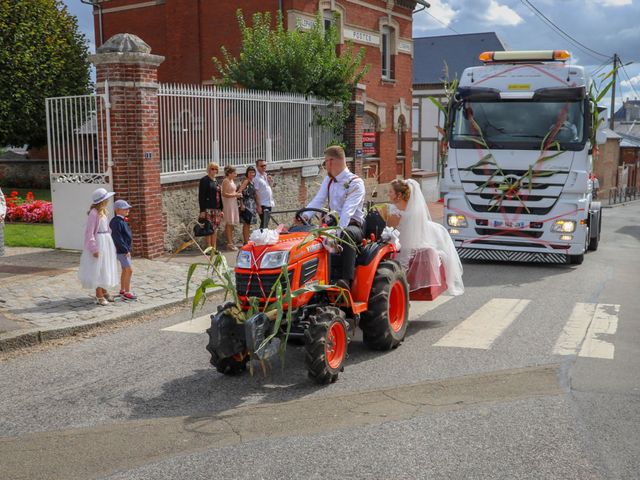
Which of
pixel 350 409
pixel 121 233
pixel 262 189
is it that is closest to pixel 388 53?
pixel 262 189

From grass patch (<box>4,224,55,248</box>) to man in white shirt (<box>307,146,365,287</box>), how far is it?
8.04m

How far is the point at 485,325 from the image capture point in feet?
27.1

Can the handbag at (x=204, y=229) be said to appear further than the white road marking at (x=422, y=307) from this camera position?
Yes

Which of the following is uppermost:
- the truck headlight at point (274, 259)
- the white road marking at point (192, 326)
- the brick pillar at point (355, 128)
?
the brick pillar at point (355, 128)

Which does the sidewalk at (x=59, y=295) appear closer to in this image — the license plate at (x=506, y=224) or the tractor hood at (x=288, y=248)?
the tractor hood at (x=288, y=248)

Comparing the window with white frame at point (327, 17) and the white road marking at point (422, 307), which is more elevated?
the window with white frame at point (327, 17)

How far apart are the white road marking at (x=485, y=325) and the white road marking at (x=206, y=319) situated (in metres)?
0.61

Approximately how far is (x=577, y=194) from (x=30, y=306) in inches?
340

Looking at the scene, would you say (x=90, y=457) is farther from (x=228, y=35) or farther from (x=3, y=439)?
(x=228, y=35)

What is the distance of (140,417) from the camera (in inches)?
214

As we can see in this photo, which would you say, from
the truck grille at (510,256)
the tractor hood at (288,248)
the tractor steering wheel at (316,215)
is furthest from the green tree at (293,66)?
the tractor hood at (288,248)

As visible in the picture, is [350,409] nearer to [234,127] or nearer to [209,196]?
[209,196]

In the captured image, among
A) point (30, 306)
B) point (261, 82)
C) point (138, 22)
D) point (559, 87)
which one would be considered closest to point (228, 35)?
point (138, 22)

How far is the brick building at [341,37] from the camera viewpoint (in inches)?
968
